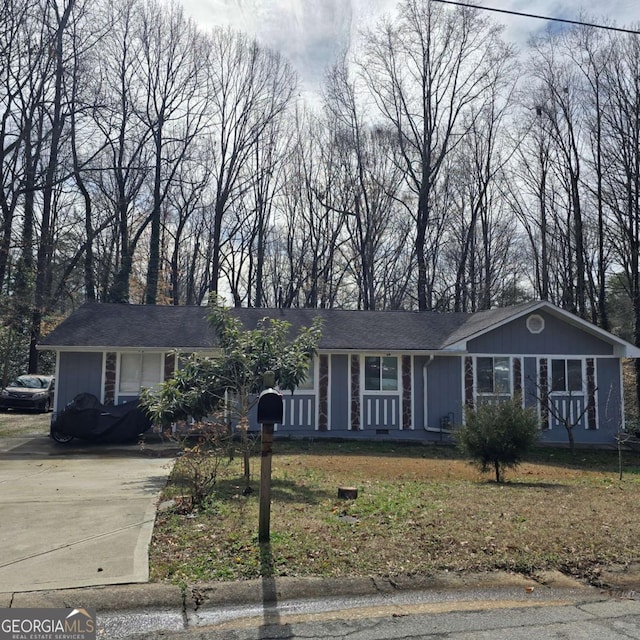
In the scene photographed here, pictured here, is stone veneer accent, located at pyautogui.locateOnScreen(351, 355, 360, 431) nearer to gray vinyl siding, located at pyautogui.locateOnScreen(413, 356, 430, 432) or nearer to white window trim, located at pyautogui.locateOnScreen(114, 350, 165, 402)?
gray vinyl siding, located at pyautogui.locateOnScreen(413, 356, 430, 432)

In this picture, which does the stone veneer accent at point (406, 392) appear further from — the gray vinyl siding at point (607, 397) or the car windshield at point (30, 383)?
the car windshield at point (30, 383)

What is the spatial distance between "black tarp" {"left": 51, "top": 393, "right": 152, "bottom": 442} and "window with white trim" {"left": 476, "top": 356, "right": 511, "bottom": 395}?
970 centimetres

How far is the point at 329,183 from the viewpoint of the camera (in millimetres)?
34625

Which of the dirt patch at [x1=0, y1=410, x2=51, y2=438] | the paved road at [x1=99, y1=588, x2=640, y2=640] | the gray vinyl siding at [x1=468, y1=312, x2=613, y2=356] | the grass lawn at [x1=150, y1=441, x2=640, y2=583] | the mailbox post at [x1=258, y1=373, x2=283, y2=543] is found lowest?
the paved road at [x1=99, y1=588, x2=640, y2=640]

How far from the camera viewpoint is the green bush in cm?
1063

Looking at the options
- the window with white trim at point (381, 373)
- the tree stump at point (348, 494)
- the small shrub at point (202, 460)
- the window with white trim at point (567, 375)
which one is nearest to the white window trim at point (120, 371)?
the window with white trim at point (381, 373)

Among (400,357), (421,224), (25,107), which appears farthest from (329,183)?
(400,357)

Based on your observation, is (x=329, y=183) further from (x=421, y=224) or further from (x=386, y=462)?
(x=386, y=462)

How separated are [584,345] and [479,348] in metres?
3.28

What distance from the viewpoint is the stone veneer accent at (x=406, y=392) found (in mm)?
17531

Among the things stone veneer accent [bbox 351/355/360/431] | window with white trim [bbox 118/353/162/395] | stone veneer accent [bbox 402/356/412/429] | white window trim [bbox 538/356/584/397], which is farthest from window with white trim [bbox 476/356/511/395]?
window with white trim [bbox 118/353/162/395]

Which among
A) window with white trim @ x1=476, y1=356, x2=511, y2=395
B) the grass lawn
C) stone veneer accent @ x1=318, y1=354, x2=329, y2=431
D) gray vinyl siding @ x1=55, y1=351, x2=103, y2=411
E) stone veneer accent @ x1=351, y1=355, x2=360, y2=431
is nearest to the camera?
the grass lawn

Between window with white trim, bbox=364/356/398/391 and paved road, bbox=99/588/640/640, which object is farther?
window with white trim, bbox=364/356/398/391

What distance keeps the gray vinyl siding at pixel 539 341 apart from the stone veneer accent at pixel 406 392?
1.95 metres
